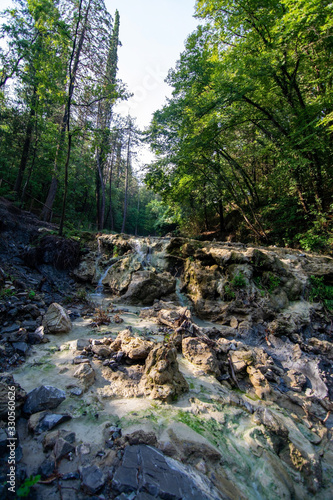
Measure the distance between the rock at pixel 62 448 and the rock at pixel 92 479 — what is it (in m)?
0.28

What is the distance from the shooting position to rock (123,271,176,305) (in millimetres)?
8297

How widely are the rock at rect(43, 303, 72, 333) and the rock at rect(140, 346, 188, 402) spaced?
2584mm

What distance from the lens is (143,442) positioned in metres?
2.33

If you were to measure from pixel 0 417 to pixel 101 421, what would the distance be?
3.74 ft

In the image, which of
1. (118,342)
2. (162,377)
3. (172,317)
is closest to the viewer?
(162,377)

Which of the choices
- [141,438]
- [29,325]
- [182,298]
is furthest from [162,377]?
[182,298]

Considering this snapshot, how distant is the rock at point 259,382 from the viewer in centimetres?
399

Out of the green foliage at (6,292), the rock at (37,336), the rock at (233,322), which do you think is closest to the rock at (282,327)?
the rock at (233,322)

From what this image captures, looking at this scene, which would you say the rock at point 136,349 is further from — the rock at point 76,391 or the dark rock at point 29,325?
the dark rock at point 29,325

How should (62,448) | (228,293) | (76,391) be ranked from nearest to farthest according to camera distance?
(62,448), (76,391), (228,293)

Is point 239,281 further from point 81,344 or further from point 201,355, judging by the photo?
point 81,344

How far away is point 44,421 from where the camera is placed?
96.8 inches

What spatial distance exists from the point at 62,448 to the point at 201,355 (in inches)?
119

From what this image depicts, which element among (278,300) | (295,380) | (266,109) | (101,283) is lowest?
(295,380)
